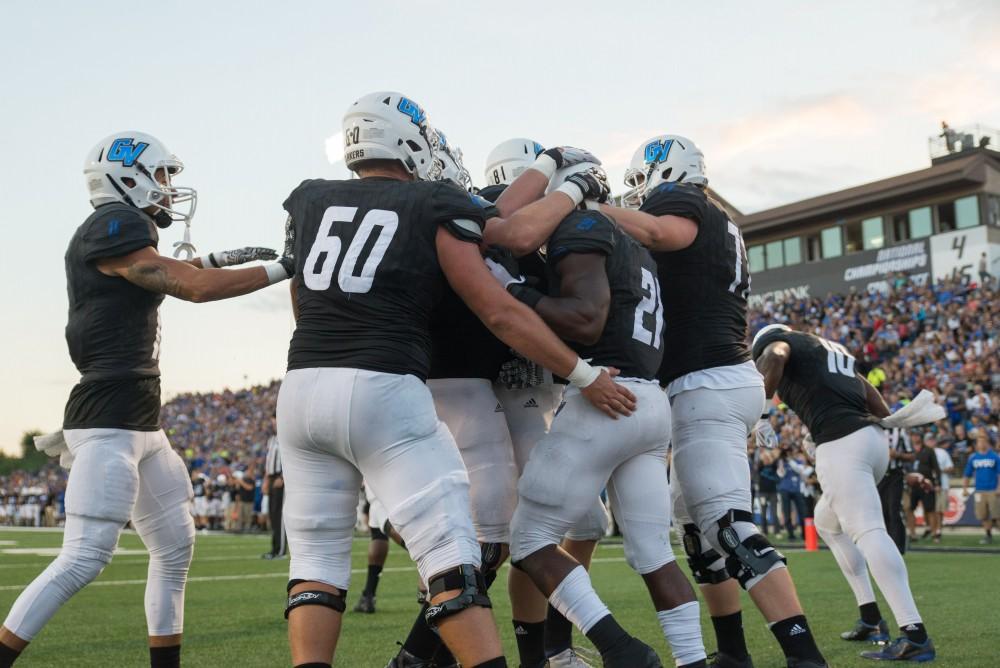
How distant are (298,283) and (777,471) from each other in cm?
1579

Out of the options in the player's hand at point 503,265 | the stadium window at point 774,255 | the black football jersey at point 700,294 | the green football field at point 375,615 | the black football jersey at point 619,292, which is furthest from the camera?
the stadium window at point 774,255

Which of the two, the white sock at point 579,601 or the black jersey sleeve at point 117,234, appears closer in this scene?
the white sock at point 579,601

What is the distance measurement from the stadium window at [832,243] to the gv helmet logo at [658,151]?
38.6 metres

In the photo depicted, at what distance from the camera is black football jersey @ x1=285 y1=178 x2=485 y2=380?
3.37 m

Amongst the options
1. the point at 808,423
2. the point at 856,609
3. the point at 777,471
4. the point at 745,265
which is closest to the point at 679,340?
the point at 745,265

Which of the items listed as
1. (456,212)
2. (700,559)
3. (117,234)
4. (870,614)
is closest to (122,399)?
(117,234)

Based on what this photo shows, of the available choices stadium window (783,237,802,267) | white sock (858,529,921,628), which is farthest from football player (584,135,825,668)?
stadium window (783,237,802,267)

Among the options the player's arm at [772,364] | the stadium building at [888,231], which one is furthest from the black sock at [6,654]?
the stadium building at [888,231]

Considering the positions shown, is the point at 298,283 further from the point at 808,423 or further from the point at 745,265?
the point at 808,423

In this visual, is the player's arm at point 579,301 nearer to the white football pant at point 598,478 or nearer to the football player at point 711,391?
the white football pant at point 598,478

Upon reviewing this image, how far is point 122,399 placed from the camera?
15.0 ft

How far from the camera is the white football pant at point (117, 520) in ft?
14.3

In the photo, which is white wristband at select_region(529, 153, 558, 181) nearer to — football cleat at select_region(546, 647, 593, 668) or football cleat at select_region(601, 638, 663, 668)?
football cleat at select_region(601, 638, 663, 668)

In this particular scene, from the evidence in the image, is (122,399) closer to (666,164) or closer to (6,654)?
(6,654)
